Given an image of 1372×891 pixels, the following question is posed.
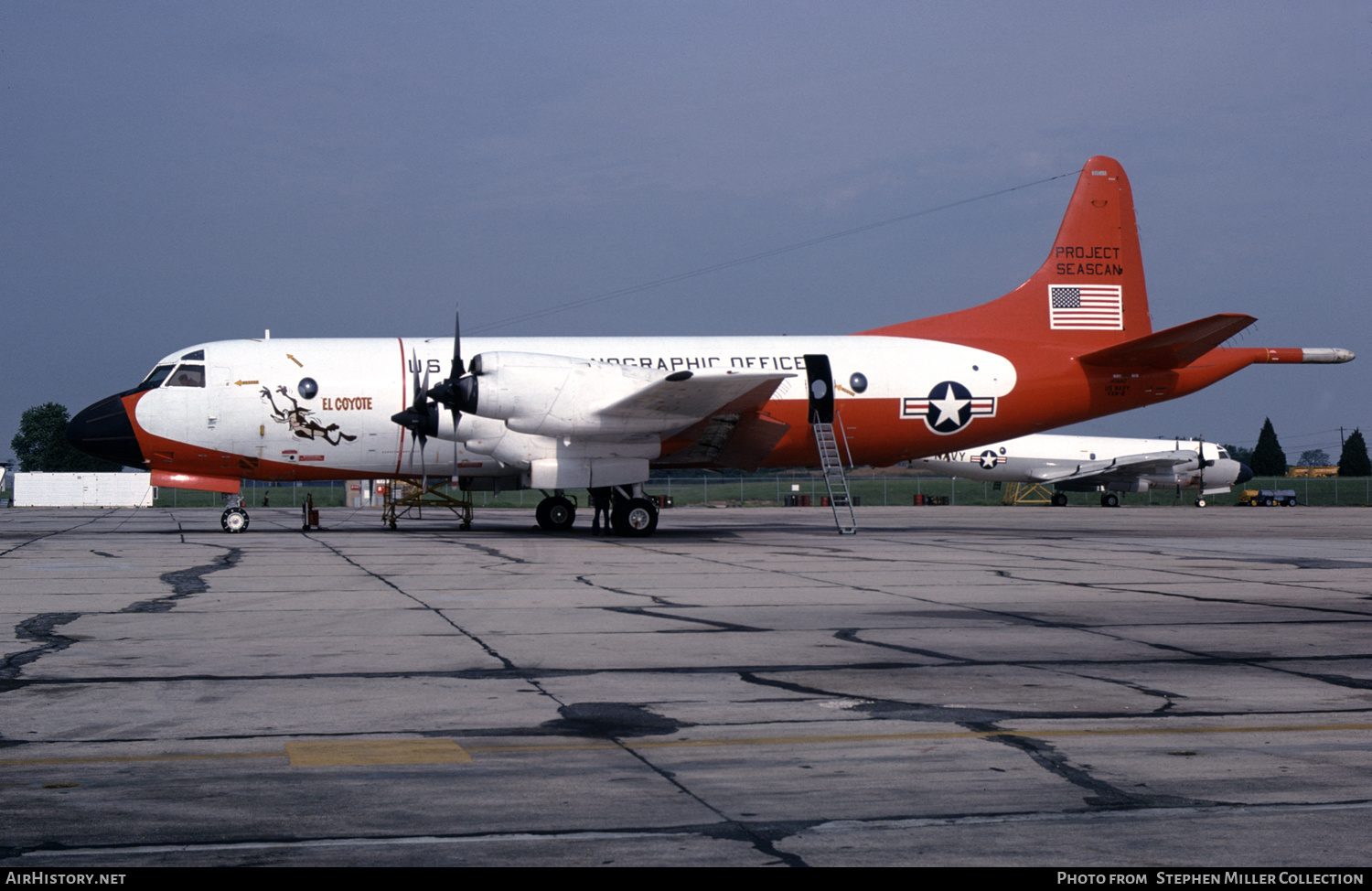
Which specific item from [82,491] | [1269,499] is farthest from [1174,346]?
[82,491]

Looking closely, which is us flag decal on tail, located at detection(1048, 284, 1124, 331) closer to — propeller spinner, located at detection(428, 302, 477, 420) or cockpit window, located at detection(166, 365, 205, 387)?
propeller spinner, located at detection(428, 302, 477, 420)

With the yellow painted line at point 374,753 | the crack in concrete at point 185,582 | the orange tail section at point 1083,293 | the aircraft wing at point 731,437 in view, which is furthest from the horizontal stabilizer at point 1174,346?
the yellow painted line at point 374,753

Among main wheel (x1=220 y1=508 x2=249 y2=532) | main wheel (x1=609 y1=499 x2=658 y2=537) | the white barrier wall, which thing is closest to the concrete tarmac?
main wheel (x1=609 y1=499 x2=658 y2=537)

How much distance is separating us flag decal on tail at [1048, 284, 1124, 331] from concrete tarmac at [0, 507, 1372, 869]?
1416cm

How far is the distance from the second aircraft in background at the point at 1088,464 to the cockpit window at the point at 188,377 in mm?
42775

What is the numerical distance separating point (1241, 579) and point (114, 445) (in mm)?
22634

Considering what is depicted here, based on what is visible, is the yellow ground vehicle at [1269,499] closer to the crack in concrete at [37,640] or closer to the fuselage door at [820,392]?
the fuselage door at [820,392]

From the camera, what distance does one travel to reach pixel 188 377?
25547 millimetres

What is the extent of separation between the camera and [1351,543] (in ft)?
81.1

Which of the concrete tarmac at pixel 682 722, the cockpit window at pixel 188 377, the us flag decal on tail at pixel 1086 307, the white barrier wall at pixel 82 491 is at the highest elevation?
the us flag decal on tail at pixel 1086 307

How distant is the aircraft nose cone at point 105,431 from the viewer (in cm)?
2509

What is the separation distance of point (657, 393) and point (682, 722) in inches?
638

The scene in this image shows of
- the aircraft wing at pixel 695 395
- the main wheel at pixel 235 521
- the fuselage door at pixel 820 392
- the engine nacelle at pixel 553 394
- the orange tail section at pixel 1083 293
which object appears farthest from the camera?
the orange tail section at pixel 1083 293

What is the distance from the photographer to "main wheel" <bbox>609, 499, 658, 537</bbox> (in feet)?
81.7
